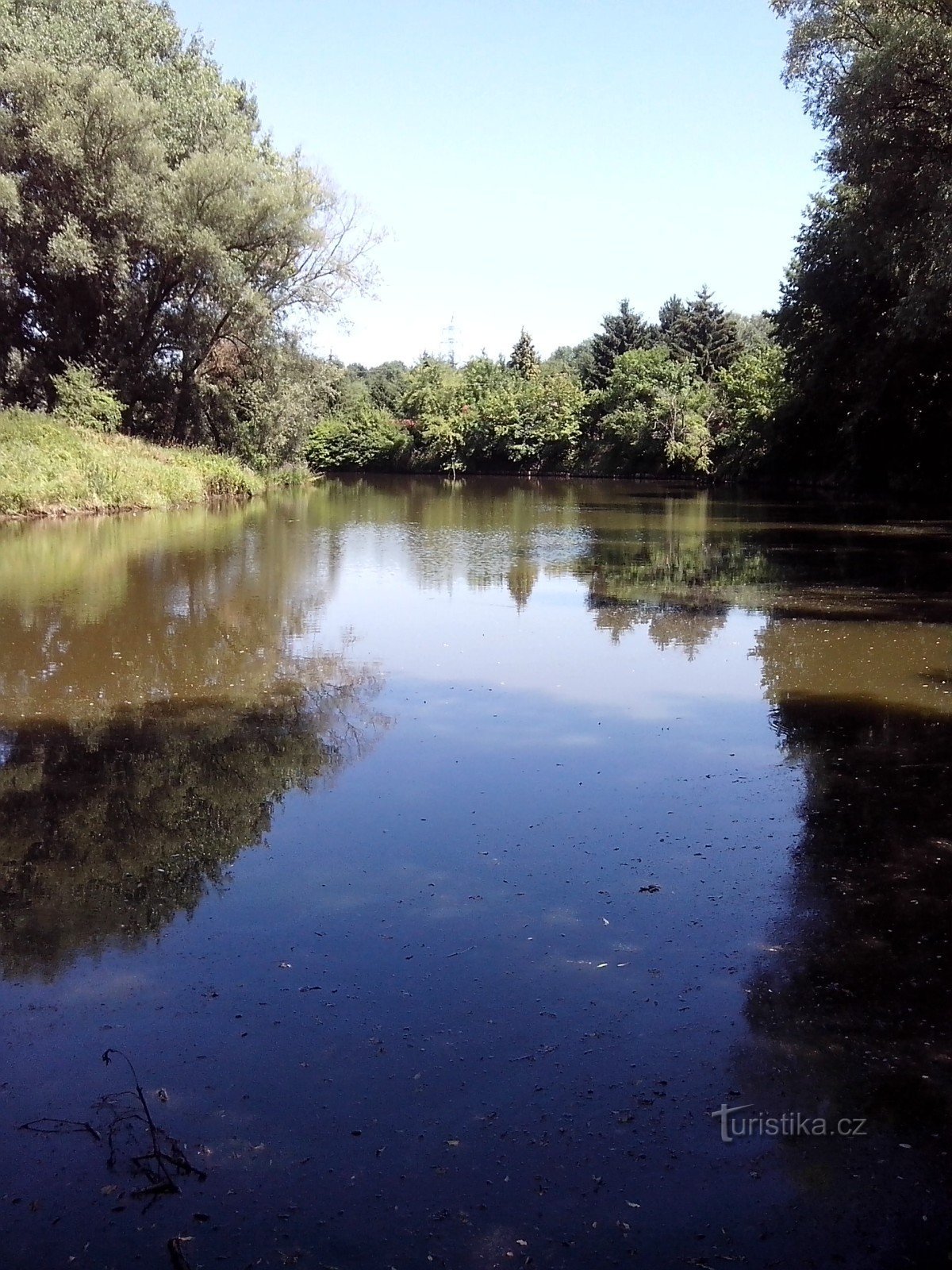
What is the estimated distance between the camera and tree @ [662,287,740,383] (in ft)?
202

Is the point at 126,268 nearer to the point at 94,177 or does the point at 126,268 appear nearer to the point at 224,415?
the point at 94,177

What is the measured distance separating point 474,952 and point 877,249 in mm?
22496

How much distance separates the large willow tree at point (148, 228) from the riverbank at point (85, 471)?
3.49 m

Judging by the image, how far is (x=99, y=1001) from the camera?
149 inches

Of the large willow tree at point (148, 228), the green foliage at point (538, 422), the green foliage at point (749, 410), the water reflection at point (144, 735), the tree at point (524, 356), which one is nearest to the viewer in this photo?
the water reflection at point (144, 735)

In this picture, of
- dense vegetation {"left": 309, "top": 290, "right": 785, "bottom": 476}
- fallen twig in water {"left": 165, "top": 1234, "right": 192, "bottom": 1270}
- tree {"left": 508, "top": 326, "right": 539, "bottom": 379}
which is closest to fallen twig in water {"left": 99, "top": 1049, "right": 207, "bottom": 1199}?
fallen twig in water {"left": 165, "top": 1234, "right": 192, "bottom": 1270}

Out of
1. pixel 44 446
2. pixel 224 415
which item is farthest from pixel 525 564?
pixel 224 415

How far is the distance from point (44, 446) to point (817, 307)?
22548mm

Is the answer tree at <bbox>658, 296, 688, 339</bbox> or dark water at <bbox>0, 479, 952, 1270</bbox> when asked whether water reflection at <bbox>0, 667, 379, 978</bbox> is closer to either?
dark water at <bbox>0, 479, 952, 1270</bbox>

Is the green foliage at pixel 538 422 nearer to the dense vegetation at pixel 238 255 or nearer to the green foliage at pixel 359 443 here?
the green foliage at pixel 359 443

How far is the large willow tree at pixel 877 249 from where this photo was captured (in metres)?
18.0

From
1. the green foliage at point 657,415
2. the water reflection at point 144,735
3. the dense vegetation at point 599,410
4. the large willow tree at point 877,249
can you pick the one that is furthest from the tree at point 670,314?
the water reflection at point 144,735

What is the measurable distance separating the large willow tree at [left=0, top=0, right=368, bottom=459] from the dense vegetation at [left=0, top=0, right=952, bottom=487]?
0.06 metres

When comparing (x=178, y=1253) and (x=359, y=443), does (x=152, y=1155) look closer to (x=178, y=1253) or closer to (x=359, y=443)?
(x=178, y=1253)
